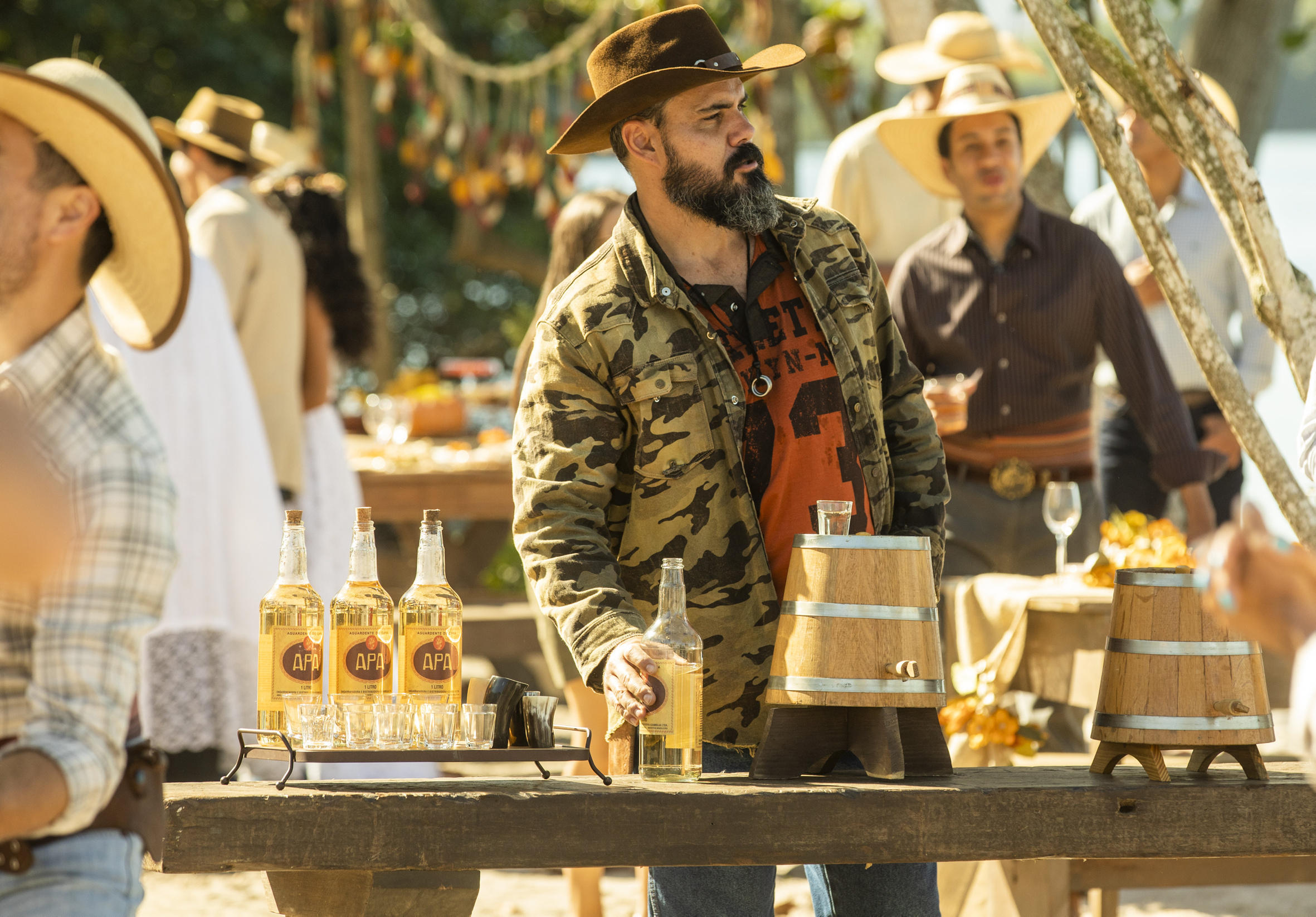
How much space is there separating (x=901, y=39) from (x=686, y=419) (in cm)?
502

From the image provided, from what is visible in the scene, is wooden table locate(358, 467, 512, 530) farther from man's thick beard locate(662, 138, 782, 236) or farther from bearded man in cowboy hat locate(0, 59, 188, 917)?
bearded man in cowboy hat locate(0, 59, 188, 917)

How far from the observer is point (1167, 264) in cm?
318

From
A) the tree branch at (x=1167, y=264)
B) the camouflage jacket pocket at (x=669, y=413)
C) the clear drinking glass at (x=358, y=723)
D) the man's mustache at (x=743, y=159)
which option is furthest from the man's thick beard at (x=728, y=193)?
the clear drinking glass at (x=358, y=723)

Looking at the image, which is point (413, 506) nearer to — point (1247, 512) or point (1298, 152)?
point (1247, 512)

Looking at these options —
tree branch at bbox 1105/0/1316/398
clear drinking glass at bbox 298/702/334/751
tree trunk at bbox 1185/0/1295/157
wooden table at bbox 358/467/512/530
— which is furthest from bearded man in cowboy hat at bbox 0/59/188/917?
tree trunk at bbox 1185/0/1295/157

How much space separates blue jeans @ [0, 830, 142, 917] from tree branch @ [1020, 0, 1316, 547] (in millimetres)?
2053

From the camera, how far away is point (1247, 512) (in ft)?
5.70

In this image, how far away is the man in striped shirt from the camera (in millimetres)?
5160

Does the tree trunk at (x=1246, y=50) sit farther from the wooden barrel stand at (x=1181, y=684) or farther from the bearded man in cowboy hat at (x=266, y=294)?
the wooden barrel stand at (x=1181, y=684)

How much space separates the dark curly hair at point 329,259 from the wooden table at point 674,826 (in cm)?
391

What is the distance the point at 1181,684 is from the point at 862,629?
541mm

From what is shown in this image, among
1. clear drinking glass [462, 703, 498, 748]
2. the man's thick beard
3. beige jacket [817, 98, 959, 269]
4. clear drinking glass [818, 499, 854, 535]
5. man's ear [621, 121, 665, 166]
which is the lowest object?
clear drinking glass [462, 703, 498, 748]

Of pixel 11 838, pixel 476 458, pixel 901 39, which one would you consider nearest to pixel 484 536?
pixel 476 458

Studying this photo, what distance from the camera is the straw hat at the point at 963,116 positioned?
18.5 ft
